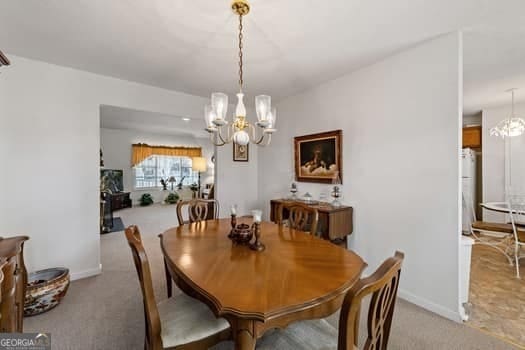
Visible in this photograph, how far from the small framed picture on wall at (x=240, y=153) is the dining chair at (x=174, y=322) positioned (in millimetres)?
3027

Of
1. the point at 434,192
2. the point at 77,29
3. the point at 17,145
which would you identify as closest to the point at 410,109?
the point at 434,192

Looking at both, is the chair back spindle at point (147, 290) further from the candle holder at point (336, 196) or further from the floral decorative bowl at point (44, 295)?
the candle holder at point (336, 196)

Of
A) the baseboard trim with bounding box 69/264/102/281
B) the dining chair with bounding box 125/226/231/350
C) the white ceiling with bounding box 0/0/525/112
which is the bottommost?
the baseboard trim with bounding box 69/264/102/281

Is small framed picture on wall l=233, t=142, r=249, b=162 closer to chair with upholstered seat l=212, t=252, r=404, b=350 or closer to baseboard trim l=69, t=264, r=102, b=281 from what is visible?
baseboard trim l=69, t=264, r=102, b=281

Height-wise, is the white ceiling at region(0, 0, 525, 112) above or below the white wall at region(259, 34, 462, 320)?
above

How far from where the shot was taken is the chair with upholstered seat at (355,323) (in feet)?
2.34

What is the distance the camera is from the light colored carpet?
5.60 ft

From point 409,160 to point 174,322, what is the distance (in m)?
2.40

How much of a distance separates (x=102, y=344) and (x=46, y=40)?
2.65 m

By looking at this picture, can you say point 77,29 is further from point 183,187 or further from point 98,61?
point 183,187

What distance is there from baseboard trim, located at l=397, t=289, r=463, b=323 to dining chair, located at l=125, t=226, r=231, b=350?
199cm

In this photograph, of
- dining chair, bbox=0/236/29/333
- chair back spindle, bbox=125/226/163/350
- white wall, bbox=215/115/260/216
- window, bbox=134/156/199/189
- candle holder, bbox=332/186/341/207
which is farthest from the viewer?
window, bbox=134/156/199/189

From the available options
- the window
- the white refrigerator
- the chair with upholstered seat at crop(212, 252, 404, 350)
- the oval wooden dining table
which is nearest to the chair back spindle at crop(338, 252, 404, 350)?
the chair with upholstered seat at crop(212, 252, 404, 350)

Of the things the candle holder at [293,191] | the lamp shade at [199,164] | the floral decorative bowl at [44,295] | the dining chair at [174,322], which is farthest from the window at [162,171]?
the dining chair at [174,322]
